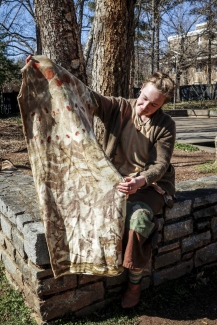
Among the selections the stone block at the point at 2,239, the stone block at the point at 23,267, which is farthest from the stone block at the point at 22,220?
the stone block at the point at 2,239

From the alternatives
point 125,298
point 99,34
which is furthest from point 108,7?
point 125,298

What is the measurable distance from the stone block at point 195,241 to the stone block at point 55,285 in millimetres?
1096

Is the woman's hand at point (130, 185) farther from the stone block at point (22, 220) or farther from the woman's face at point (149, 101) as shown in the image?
the stone block at point (22, 220)

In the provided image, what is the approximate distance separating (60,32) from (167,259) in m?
2.44

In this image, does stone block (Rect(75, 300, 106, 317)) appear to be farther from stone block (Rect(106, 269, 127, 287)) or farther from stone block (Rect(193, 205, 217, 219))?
stone block (Rect(193, 205, 217, 219))

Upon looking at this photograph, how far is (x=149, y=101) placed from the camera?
8.55 feet

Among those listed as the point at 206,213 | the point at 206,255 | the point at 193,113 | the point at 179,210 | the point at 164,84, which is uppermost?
the point at 164,84

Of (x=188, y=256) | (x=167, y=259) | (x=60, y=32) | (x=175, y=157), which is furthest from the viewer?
(x=175, y=157)

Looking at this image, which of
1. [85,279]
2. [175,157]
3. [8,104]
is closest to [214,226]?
[85,279]

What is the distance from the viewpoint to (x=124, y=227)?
7.89 ft

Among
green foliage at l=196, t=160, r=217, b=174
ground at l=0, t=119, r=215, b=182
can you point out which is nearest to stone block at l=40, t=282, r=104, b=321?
ground at l=0, t=119, r=215, b=182

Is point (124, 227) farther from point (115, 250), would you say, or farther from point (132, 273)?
point (132, 273)

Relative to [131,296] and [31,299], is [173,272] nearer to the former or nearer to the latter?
[131,296]

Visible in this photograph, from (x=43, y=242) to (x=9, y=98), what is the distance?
64.9ft
